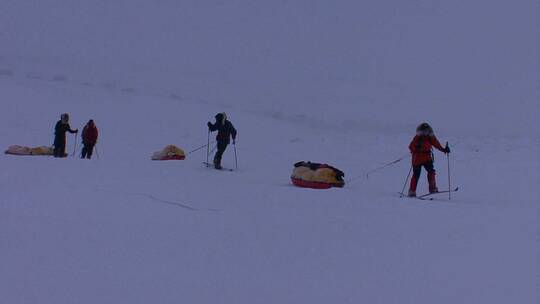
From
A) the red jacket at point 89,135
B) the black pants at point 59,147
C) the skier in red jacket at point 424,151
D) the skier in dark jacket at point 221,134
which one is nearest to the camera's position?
the skier in red jacket at point 424,151

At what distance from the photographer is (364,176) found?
1212 centimetres

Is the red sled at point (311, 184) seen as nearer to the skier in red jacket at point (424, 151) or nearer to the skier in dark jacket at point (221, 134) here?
the skier in red jacket at point (424, 151)

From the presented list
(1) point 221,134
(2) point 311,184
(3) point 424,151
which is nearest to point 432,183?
(3) point 424,151

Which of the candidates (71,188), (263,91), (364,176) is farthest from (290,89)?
(71,188)

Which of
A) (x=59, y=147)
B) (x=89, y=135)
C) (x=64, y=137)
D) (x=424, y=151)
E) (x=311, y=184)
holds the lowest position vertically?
(x=311, y=184)

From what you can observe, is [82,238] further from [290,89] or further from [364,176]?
[290,89]

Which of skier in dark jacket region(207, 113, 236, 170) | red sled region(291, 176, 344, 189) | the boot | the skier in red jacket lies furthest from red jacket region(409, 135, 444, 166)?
skier in dark jacket region(207, 113, 236, 170)

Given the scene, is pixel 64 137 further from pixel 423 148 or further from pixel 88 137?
pixel 423 148

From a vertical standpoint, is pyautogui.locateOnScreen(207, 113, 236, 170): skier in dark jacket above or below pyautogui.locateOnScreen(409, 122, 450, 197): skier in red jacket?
above

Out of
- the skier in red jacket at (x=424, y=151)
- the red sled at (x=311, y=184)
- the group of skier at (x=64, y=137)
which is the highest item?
the group of skier at (x=64, y=137)

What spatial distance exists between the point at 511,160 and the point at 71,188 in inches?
499

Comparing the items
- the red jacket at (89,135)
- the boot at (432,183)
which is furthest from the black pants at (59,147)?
the boot at (432,183)

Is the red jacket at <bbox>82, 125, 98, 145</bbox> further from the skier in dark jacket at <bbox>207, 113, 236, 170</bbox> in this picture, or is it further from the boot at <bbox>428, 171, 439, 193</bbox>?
the boot at <bbox>428, 171, 439, 193</bbox>

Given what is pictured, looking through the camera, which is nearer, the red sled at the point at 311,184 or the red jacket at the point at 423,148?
the red jacket at the point at 423,148
